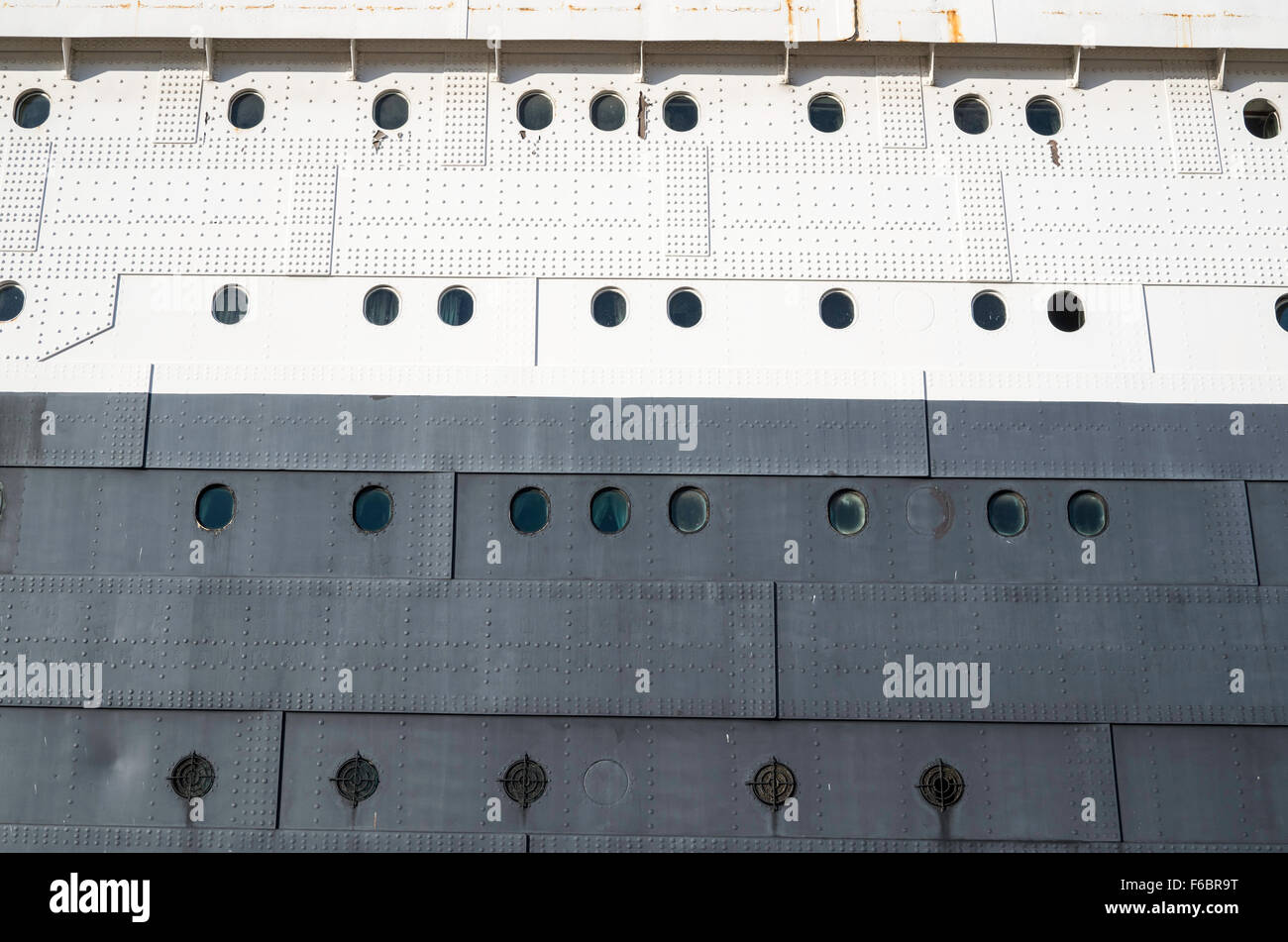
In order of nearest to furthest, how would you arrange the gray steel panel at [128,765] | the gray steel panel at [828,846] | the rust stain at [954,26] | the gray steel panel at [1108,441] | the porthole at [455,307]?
the gray steel panel at [828,846] → the gray steel panel at [128,765] → the gray steel panel at [1108,441] → the porthole at [455,307] → the rust stain at [954,26]

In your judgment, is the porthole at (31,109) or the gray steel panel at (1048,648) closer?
the gray steel panel at (1048,648)

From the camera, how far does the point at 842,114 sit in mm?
11359

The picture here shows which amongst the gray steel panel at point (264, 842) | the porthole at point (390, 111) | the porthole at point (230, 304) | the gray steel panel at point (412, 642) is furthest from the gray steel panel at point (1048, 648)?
the porthole at point (390, 111)

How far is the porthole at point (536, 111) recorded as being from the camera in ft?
37.1

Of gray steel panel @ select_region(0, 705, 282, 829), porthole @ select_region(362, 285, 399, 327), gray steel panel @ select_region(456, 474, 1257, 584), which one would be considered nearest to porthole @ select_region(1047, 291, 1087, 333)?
gray steel panel @ select_region(456, 474, 1257, 584)

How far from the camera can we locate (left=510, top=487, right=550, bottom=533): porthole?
Answer: 33.4 ft

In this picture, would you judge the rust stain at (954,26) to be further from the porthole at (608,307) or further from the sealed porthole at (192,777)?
the sealed porthole at (192,777)

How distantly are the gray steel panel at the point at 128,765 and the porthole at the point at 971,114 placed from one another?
899cm

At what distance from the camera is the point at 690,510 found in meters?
10.2

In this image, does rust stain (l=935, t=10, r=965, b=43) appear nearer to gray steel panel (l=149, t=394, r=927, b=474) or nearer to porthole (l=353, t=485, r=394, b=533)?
gray steel panel (l=149, t=394, r=927, b=474)

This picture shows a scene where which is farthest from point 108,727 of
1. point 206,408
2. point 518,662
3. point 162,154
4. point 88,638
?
point 162,154

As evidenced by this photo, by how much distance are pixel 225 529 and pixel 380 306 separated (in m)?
2.62

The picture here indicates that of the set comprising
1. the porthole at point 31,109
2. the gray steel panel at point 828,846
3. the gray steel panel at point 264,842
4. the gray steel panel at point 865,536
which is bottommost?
the gray steel panel at point 828,846

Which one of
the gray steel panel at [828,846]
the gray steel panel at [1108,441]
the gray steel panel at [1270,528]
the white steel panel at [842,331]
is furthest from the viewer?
the white steel panel at [842,331]
